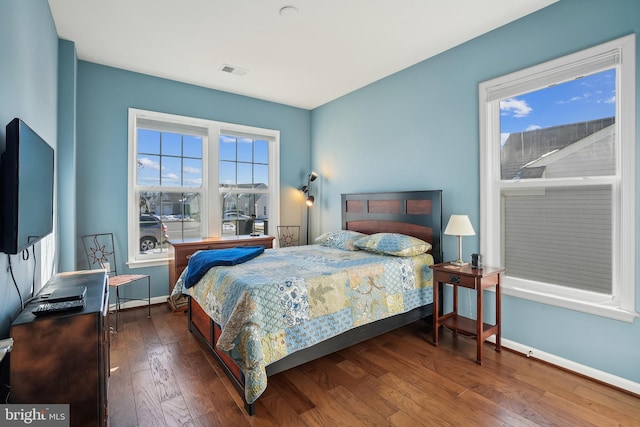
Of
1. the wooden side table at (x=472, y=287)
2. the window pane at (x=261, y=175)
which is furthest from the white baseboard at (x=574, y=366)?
the window pane at (x=261, y=175)

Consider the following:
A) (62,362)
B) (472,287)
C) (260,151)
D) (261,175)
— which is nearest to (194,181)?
(261,175)

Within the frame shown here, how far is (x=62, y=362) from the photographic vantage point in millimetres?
1349

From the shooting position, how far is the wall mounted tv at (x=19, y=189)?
4.28 ft

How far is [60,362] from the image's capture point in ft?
4.41

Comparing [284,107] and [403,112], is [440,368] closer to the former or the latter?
[403,112]

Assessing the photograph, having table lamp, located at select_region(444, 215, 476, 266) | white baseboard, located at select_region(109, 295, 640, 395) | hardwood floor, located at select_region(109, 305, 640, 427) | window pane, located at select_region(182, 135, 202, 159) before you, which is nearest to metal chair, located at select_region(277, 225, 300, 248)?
window pane, located at select_region(182, 135, 202, 159)

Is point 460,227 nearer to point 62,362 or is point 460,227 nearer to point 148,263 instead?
point 62,362

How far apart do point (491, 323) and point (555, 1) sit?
104 inches

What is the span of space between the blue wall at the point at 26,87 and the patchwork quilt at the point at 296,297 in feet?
3.38

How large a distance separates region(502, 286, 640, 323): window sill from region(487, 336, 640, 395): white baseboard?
0.40 m

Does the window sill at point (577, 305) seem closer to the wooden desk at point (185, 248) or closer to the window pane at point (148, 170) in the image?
the wooden desk at point (185, 248)

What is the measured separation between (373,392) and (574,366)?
1.54 meters

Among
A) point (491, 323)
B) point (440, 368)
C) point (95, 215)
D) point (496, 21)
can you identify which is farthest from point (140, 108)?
point (491, 323)

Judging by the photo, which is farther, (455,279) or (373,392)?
(455,279)
